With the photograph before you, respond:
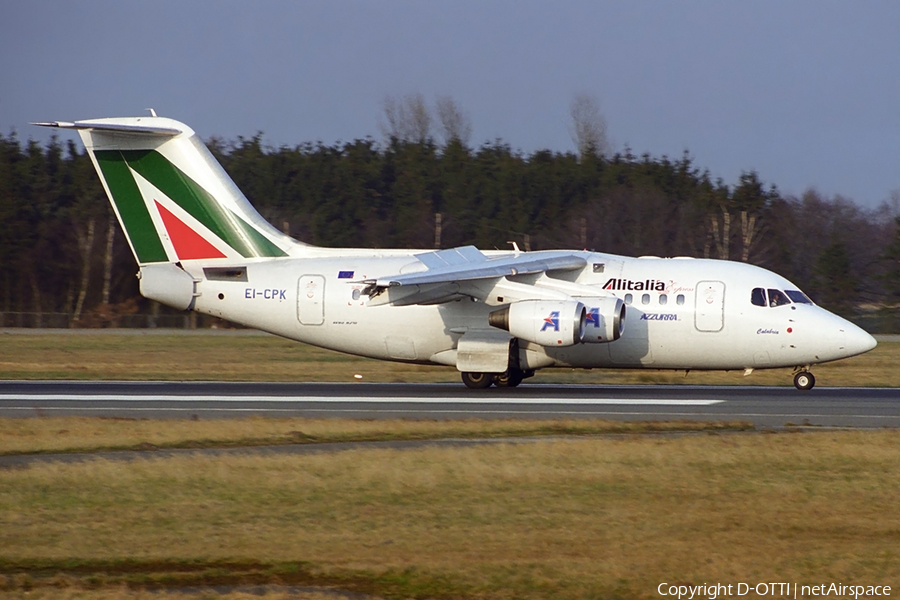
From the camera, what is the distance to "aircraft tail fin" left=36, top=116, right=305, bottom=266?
2392 cm

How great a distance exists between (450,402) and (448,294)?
9.83 feet

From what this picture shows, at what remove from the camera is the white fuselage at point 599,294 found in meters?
21.6

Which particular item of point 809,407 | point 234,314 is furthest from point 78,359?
point 809,407

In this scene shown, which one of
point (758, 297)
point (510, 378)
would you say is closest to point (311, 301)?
point (510, 378)

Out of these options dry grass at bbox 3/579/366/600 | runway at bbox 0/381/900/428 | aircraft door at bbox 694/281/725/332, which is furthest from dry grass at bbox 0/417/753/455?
dry grass at bbox 3/579/366/600

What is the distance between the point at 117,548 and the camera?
866 cm

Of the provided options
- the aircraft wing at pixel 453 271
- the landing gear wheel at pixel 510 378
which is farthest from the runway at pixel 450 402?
the aircraft wing at pixel 453 271

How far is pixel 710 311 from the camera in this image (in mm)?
21672

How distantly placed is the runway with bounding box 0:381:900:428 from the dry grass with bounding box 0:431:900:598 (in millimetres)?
3975

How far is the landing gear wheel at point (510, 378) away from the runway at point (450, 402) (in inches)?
12.9

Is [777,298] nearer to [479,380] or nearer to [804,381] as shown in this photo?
→ [804,381]

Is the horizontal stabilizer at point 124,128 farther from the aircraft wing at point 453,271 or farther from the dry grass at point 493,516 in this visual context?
the dry grass at point 493,516

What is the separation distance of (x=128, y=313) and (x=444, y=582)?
54.8m

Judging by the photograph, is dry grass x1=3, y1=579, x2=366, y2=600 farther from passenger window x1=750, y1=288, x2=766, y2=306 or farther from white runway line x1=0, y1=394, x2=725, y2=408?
passenger window x1=750, y1=288, x2=766, y2=306
